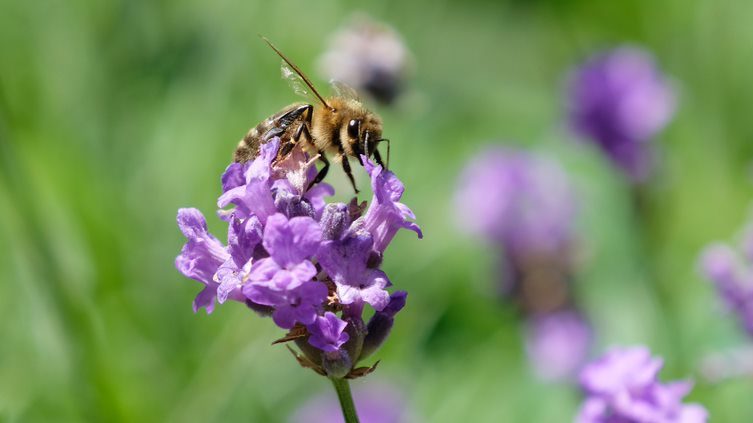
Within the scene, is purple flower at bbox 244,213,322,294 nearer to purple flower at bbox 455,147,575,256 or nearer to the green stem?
the green stem

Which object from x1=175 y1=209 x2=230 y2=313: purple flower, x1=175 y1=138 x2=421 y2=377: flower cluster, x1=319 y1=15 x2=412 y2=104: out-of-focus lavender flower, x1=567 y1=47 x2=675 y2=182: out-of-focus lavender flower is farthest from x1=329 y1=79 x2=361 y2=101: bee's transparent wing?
x1=567 y1=47 x2=675 y2=182: out-of-focus lavender flower

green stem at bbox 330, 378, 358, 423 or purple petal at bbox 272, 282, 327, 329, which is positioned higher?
purple petal at bbox 272, 282, 327, 329

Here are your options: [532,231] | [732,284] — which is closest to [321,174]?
[732,284]

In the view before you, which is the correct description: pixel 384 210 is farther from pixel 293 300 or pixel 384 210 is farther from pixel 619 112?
pixel 619 112

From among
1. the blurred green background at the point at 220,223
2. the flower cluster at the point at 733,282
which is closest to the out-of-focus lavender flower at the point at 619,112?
the blurred green background at the point at 220,223

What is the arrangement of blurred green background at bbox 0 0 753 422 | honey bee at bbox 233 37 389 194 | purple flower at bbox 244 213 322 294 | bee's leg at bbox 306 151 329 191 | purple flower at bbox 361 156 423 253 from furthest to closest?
1. blurred green background at bbox 0 0 753 422
2. honey bee at bbox 233 37 389 194
3. bee's leg at bbox 306 151 329 191
4. purple flower at bbox 361 156 423 253
5. purple flower at bbox 244 213 322 294

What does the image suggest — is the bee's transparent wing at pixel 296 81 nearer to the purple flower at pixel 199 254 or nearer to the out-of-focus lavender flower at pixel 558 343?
the purple flower at pixel 199 254

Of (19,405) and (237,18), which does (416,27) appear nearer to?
(237,18)

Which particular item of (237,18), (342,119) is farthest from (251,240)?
(237,18)
